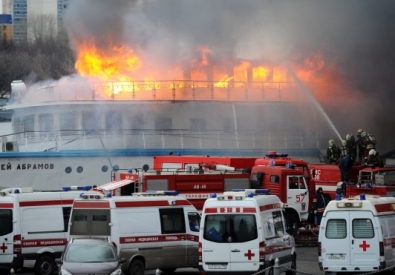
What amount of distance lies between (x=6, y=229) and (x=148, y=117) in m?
16.4

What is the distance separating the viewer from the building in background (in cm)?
10828

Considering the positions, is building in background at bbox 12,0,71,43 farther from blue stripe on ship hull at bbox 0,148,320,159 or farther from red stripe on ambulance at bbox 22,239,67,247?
red stripe on ambulance at bbox 22,239,67,247

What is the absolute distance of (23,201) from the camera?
22953mm

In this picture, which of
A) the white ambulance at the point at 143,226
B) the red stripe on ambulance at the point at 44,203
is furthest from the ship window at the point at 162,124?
the white ambulance at the point at 143,226

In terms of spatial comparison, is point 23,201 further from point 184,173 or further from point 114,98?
point 114,98

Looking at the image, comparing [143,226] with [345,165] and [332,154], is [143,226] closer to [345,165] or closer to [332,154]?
[345,165]

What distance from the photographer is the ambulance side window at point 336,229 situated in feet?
69.2

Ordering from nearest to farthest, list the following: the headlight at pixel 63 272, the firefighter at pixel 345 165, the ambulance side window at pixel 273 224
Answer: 1. the headlight at pixel 63 272
2. the ambulance side window at pixel 273 224
3. the firefighter at pixel 345 165

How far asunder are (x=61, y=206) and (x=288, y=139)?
1902 centimetres

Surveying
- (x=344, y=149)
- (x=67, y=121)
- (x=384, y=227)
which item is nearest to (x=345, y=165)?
(x=344, y=149)

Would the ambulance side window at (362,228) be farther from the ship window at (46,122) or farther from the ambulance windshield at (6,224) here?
the ship window at (46,122)

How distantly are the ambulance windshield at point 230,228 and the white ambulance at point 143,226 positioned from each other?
2.10 m

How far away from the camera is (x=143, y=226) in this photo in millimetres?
22031

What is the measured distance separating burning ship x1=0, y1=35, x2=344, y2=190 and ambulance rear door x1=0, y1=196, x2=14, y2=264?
1206cm
